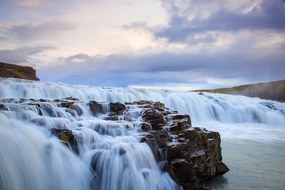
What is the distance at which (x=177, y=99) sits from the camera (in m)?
29.7

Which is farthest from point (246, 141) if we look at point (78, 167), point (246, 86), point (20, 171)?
point (246, 86)

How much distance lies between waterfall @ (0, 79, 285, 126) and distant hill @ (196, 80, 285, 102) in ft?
98.8

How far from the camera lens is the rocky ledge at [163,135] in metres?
9.30

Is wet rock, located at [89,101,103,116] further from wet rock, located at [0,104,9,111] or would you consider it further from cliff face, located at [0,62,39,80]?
cliff face, located at [0,62,39,80]

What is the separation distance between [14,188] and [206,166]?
5.87 meters

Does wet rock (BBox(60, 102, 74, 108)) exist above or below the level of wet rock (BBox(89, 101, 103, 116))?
above

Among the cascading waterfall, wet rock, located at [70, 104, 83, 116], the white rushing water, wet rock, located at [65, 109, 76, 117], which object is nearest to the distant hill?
the white rushing water

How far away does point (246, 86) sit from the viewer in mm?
74500

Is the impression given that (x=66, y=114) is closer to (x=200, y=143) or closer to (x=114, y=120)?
(x=114, y=120)

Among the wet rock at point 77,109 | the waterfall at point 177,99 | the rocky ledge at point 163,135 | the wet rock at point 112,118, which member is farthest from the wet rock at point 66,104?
the waterfall at point 177,99

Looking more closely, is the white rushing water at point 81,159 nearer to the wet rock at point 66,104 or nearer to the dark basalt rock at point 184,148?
the dark basalt rock at point 184,148

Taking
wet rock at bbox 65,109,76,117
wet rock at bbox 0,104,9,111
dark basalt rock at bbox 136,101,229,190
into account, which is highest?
wet rock at bbox 0,104,9,111

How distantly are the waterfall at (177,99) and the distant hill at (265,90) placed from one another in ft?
98.8

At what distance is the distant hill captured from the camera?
64694 millimetres
